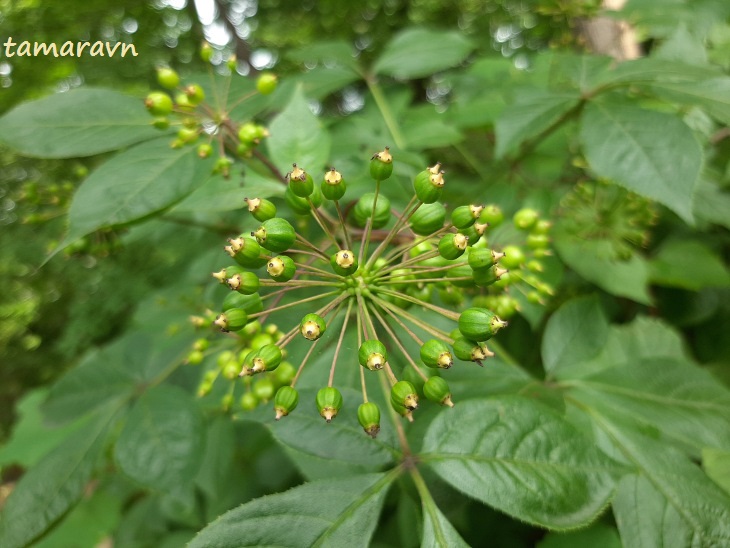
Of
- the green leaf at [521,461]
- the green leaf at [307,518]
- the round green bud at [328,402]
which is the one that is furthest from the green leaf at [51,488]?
the green leaf at [521,461]

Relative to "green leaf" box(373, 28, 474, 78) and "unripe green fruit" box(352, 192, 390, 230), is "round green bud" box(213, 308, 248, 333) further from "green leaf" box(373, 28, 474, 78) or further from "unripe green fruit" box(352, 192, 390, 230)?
"green leaf" box(373, 28, 474, 78)

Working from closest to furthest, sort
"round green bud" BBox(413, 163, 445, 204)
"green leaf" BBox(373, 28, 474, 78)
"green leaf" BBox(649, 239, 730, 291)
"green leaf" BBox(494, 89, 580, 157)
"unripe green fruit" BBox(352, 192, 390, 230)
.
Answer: "round green bud" BBox(413, 163, 445, 204) < "unripe green fruit" BBox(352, 192, 390, 230) < "green leaf" BBox(494, 89, 580, 157) < "green leaf" BBox(649, 239, 730, 291) < "green leaf" BBox(373, 28, 474, 78)

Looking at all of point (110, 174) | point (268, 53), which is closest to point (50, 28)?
point (268, 53)

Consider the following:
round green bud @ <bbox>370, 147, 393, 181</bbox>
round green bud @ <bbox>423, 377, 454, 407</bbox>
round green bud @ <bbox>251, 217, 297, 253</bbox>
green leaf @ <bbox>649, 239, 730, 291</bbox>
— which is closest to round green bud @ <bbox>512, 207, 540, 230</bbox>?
Answer: round green bud @ <bbox>370, 147, 393, 181</bbox>

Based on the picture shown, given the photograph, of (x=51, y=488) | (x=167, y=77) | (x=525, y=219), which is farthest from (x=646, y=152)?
(x=51, y=488)

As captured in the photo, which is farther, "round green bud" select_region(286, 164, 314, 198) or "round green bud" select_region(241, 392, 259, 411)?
"round green bud" select_region(241, 392, 259, 411)

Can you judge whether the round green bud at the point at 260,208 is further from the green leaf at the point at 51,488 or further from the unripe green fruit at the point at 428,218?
the green leaf at the point at 51,488

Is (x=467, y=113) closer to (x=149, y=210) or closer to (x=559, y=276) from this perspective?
(x=559, y=276)
